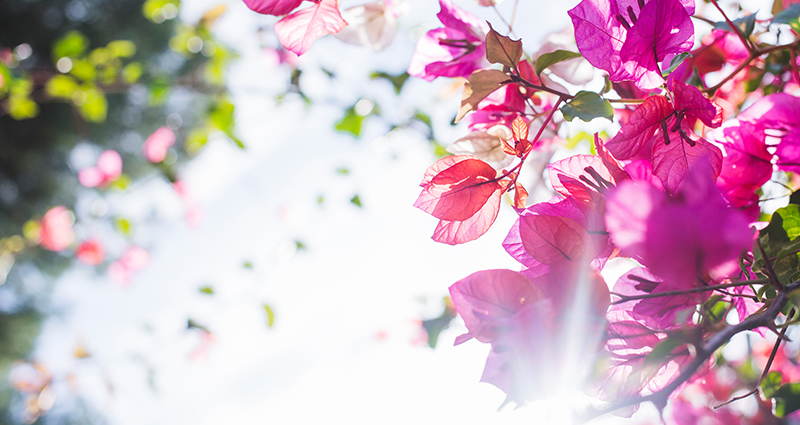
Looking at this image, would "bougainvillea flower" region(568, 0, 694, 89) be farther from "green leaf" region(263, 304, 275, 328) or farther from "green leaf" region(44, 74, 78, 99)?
"green leaf" region(44, 74, 78, 99)

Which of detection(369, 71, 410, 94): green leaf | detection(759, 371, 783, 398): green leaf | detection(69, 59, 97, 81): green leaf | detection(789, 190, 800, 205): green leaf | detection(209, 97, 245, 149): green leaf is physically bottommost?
detection(69, 59, 97, 81): green leaf

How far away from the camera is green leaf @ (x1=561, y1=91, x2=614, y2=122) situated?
192 mm

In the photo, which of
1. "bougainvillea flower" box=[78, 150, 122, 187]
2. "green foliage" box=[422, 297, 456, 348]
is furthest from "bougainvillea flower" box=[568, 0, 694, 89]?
"bougainvillea flower" box=[78, 150, 122, 187]

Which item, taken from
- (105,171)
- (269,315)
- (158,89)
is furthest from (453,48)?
(105,171)

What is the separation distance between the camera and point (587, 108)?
0.64 ft

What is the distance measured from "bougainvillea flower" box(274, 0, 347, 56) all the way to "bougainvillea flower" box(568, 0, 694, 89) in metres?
0.13

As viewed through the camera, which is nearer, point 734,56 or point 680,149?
point 680,149

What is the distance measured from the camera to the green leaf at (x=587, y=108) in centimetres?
19

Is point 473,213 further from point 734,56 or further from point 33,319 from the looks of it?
point 33,319

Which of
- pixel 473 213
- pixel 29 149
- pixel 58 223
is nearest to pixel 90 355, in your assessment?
pixel 58 223

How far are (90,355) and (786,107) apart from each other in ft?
4.42

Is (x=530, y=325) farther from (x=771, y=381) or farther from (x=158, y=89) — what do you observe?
(x=158, y=89)

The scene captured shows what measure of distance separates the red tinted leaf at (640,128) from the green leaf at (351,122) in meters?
0.48

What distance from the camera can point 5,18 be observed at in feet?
7.75
